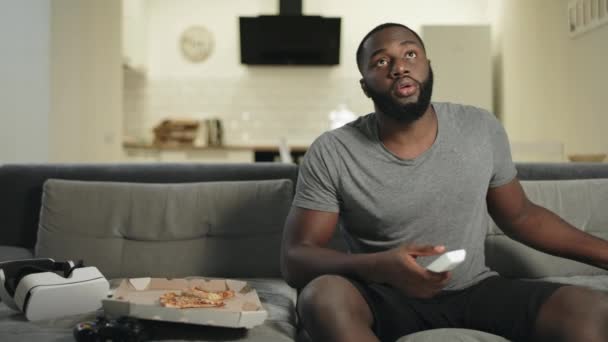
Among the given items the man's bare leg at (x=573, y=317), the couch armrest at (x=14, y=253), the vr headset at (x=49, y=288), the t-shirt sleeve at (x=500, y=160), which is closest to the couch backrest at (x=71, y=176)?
the couch armrest at (x=14, y=253)

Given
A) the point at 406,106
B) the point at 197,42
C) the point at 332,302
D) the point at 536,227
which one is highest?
the point at 197,42

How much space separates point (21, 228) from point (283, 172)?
3.18 ft

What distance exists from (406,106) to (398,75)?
81mm

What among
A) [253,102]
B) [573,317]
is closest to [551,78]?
[253,102]

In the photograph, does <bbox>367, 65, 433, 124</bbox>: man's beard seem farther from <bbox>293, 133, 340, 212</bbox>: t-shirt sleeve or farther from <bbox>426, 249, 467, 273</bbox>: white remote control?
<bbox>426, 249, 467, 273</bbox>: white remote control

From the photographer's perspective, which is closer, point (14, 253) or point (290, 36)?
point (14, 253)

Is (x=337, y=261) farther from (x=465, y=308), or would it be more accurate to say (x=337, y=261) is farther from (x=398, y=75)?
(x=398, y=75)

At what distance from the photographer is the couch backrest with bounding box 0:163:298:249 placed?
2322 mm

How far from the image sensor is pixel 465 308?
150cm

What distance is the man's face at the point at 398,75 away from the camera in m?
1.62

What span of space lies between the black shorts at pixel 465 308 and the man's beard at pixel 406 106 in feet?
1.41

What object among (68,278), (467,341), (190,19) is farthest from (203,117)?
(467,341)

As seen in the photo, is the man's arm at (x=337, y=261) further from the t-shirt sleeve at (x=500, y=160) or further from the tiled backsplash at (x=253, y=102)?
the tiled backsplash at (x=253, y=102)

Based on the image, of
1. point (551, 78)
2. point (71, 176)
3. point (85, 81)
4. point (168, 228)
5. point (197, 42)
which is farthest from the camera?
point (197, 42)
